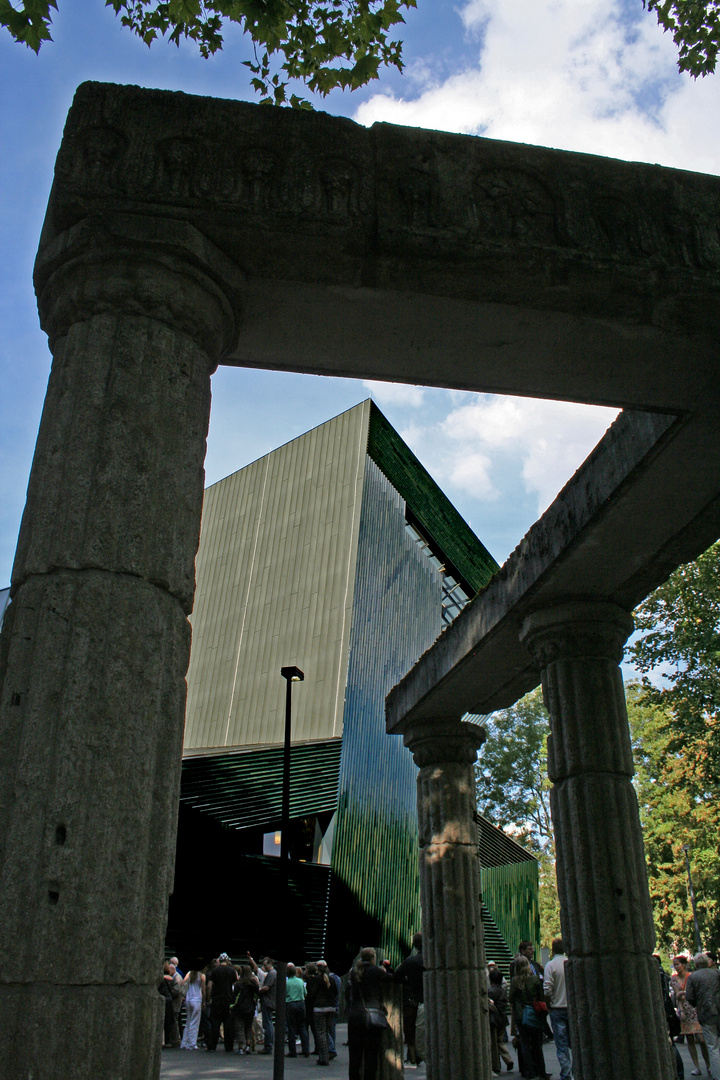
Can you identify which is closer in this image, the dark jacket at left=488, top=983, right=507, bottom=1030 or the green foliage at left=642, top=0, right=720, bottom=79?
the green foliage at left=642, top=0, right=720, bottom=79

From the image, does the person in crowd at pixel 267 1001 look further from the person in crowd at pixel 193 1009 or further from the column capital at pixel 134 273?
the column capital at pixel 134 273

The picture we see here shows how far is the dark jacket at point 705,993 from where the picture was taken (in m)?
9.73

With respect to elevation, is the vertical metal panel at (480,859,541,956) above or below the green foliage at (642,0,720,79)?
A: below

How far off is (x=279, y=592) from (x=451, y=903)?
1171 cm

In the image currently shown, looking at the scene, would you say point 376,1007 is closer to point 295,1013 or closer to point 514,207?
point 514,207

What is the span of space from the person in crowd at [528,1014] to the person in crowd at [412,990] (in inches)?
42.1

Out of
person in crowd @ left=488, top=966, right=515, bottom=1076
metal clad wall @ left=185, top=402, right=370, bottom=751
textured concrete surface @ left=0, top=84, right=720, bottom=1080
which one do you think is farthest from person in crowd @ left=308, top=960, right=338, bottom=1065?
textured concrete surface @ left=0, top=84, right=720, bottom=1080

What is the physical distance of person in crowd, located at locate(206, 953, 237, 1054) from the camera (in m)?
12.5

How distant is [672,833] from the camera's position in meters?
24.8

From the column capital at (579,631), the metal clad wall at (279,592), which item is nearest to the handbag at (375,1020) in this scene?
the column capital at (579,631)

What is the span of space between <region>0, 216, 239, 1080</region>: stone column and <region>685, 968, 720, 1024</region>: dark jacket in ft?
31.0

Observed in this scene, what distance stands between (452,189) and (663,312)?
1.04m

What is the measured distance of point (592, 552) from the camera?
20.6 ft

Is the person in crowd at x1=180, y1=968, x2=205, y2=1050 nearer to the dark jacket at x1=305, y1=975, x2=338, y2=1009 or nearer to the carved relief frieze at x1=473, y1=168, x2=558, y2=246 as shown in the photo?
the dark jacket at x1=305, y1=975, x2=338, y2=1009
